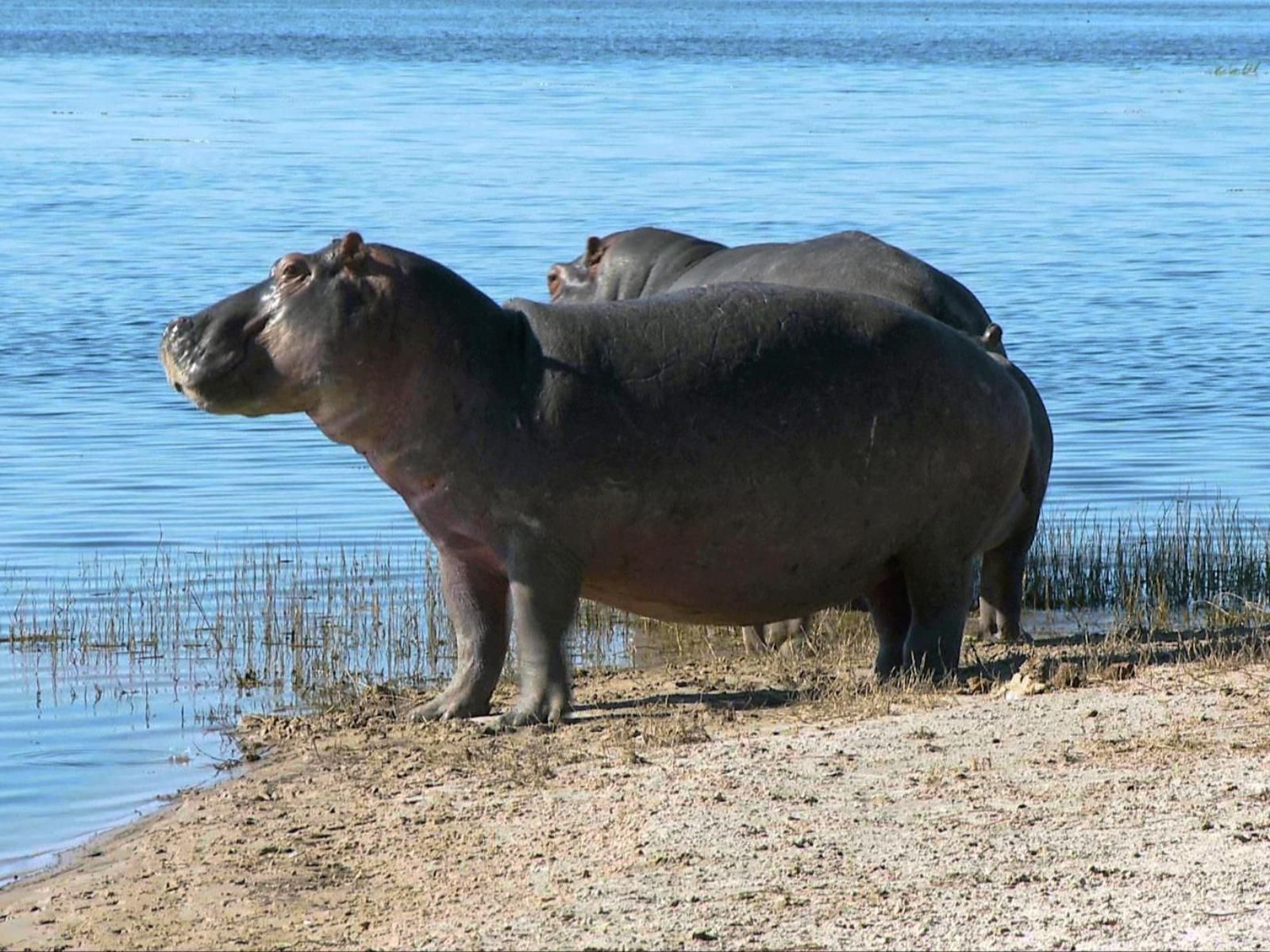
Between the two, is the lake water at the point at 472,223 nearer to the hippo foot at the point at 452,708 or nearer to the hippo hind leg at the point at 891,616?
the hippo foot at the point at 452,708

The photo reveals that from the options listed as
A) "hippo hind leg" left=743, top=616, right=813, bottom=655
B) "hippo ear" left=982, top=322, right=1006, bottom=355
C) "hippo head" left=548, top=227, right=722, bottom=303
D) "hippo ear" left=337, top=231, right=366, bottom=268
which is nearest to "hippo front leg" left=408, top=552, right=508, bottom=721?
"hippo ear" left=337, top=231, right=366, bottom=268

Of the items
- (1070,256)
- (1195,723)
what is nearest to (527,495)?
(1195,723)

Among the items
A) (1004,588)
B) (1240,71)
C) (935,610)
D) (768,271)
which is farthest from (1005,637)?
(1240,71)

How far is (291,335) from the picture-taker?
8.70 metres

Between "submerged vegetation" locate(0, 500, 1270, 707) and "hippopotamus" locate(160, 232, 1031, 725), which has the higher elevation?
"hippopotamus" locate(160, 232, 1031, 725)

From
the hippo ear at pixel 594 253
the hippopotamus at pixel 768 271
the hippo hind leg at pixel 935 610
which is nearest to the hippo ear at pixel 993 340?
the hippopotamus at pixel 768 271

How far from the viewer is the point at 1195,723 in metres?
8.49

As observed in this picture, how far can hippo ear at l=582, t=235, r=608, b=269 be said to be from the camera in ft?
44.6

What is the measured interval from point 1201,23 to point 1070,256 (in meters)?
95.3

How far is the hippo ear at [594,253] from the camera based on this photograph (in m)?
13.6

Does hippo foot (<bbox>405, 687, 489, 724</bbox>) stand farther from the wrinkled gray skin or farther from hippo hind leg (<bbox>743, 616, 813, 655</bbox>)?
the wrinkled gray skin

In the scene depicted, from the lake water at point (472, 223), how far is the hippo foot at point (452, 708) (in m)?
1.00

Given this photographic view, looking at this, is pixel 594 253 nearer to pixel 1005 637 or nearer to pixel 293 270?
pixel 1005 637

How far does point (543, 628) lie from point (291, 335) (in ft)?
4.81
